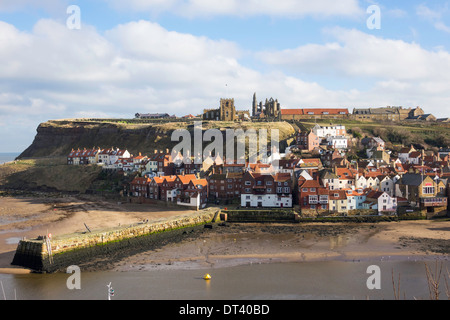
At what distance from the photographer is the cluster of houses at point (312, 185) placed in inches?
1925

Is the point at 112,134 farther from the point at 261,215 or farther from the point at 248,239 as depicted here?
the point at 248,239

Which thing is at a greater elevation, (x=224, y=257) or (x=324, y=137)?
(x=324, y=137)

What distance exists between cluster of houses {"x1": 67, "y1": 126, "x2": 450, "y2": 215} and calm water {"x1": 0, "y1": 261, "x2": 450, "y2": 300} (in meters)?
17.7

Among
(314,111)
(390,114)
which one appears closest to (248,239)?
(314,111)

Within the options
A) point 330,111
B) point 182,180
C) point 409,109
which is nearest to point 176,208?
point 182,180

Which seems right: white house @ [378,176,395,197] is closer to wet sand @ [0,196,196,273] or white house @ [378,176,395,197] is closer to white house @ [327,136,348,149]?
white house @ [327,136,348,149]

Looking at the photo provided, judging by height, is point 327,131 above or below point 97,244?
above

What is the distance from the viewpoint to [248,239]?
40.2m

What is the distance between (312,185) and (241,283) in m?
24.4

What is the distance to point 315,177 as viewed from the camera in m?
53.3

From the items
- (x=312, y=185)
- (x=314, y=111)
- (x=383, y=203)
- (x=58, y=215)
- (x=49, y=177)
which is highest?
(x=314, y=111)

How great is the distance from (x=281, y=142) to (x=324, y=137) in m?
10.0
